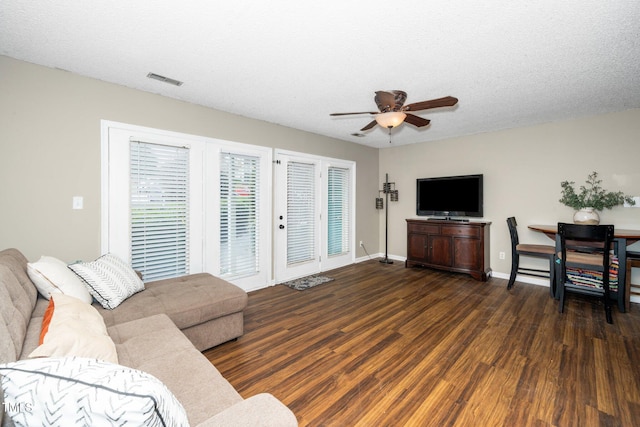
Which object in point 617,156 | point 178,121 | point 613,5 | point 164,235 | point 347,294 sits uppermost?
point 613,5

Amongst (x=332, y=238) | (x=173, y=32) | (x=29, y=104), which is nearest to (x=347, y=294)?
(x=332, y=238)

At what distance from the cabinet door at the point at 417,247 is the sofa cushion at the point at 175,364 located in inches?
168

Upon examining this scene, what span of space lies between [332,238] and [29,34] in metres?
4.36

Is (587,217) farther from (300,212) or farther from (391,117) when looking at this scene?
(300,212)

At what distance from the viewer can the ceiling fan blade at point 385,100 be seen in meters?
2.48

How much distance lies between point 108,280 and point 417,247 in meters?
4.52

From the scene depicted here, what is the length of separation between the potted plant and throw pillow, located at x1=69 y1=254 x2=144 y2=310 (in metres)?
5.23

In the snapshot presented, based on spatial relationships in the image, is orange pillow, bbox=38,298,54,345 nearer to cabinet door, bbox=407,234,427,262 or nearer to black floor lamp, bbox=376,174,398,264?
cabinet door, bbox=407,234,427,262

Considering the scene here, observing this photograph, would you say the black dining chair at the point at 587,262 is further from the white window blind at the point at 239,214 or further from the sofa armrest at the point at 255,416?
the white window blind at the point at 239,214

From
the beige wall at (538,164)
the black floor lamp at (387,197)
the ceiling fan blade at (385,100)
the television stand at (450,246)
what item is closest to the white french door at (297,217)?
the black floor lamp at (387,197)

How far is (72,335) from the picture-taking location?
44.3 inches

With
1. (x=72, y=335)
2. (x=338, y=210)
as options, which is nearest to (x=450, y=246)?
(x=338, y=210)

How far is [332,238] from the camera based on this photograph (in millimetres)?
5242

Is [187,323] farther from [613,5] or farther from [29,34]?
[613,5]
